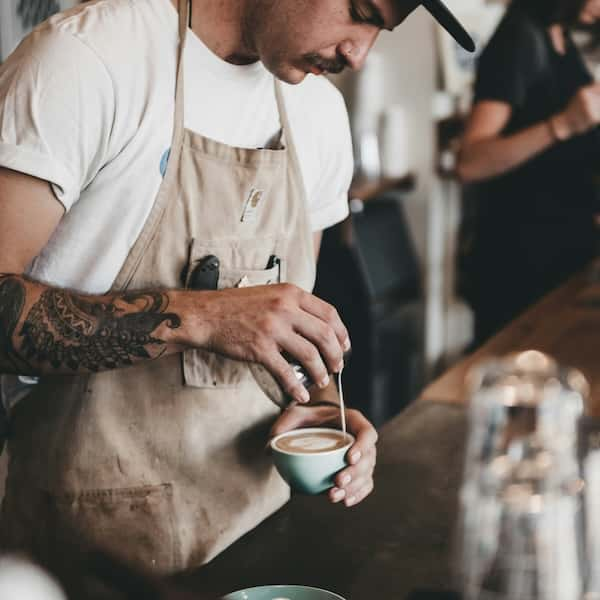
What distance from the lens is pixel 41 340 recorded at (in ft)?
4.04

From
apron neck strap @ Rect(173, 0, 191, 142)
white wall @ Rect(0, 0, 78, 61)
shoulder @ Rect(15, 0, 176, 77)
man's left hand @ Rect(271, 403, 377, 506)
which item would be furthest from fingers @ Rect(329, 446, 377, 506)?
white wall @ Rect(0, 0, 78, 61)

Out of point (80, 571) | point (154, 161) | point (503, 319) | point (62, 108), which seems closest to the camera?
point (80, 571)

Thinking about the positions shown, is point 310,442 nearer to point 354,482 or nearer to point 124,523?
point 354,482

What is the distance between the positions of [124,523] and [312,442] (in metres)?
0.32

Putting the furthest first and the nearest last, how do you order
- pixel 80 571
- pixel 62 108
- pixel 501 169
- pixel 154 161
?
pixel 501 169 → pixel 154 161 → pixel 62 108 → pixel 80 571

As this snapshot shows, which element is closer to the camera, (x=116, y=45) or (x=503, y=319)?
(x=116, y=45)

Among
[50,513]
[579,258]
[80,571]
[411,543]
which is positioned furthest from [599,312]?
[80,571]

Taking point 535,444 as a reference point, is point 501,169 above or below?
below

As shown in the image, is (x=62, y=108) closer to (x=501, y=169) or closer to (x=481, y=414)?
(x=481, y=414)

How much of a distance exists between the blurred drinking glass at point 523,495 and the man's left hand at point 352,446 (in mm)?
441

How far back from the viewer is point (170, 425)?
1422 mm

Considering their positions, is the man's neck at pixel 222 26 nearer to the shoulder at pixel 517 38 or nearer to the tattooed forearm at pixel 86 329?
the tattooed forearm at pixel 86 329

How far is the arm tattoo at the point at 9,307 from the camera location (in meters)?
1.20

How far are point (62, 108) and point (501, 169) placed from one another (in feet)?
6.47
